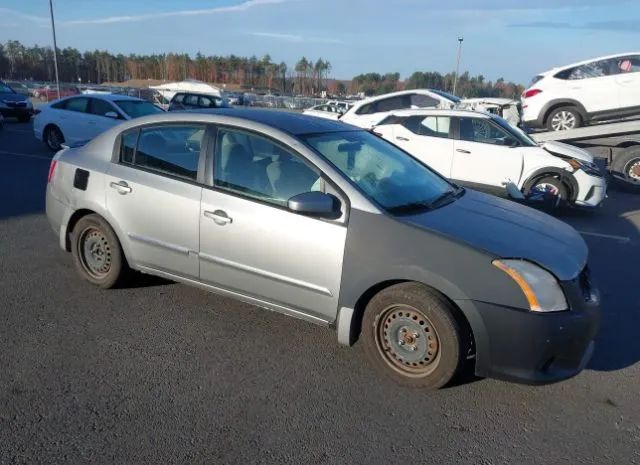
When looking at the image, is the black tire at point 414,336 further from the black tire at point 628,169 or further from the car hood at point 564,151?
the black tire at point 628,169

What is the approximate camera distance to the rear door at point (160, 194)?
3.85 metres

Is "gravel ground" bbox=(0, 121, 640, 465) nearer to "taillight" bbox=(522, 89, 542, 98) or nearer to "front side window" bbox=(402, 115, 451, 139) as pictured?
"front side window" bbox=(402, 115, 451, 139)

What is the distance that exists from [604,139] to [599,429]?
30.4 feet

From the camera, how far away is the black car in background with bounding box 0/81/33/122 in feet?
67.4

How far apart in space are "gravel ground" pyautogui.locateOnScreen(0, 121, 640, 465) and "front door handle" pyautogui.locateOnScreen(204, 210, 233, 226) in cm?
83

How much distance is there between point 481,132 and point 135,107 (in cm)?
786

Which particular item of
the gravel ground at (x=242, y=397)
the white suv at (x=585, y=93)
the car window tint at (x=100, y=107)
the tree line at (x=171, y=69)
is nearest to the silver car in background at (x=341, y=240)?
the gravel ground at (x=242, y=397)

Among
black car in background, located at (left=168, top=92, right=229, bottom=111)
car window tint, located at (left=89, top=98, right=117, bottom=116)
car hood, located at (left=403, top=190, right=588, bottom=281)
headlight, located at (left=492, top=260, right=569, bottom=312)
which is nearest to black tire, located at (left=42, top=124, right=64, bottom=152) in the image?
car window tint, located at (left=89, top=98, right=117, bottom=116)

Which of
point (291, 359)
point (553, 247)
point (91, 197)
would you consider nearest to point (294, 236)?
point (291, 359)

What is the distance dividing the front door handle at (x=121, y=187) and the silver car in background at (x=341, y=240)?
0.01m

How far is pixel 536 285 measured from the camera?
2.92m

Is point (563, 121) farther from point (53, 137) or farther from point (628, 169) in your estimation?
point (53, 137)

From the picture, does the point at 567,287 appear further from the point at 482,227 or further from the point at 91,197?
the point at 91,197

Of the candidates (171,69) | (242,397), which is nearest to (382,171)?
(242,397)
